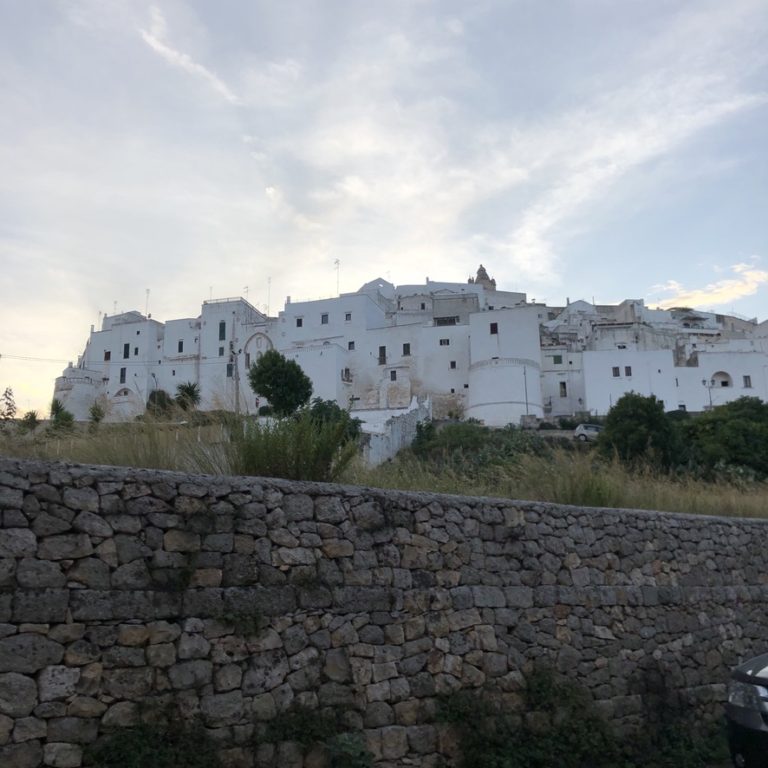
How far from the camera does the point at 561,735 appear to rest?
6.84 meters

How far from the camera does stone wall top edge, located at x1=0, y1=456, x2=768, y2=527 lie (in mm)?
4852

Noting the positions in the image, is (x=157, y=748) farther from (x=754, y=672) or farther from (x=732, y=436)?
(x=732, y=436)

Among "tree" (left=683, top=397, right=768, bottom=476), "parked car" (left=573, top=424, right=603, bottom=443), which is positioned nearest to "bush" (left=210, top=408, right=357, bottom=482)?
"tree" (left=683, top=397, right=768, bottom=476)

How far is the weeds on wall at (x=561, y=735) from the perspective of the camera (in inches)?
248

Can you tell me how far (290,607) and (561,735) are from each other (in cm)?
302

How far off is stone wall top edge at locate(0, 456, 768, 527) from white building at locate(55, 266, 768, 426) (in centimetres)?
3816

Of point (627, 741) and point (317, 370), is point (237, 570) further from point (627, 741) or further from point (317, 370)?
point (317, 370)

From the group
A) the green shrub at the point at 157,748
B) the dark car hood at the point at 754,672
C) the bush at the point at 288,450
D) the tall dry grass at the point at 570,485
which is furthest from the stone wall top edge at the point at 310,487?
the dark car hood at the point at 754,672

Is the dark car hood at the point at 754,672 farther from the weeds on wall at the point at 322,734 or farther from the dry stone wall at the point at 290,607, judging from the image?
the weeds on wall at the point at 322,734

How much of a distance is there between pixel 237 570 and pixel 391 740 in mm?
1869

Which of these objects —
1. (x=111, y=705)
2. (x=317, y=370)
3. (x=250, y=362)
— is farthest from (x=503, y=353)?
(x=111, y=705)

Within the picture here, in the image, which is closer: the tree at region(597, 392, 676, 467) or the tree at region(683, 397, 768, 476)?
the tree at region(597, 392, 676, 467)

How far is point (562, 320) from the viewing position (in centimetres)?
7569

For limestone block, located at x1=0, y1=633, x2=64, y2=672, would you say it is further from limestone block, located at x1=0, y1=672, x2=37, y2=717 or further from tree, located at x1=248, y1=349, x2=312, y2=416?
tree, located at x1=248, y1=349, x2=312, y2=416
